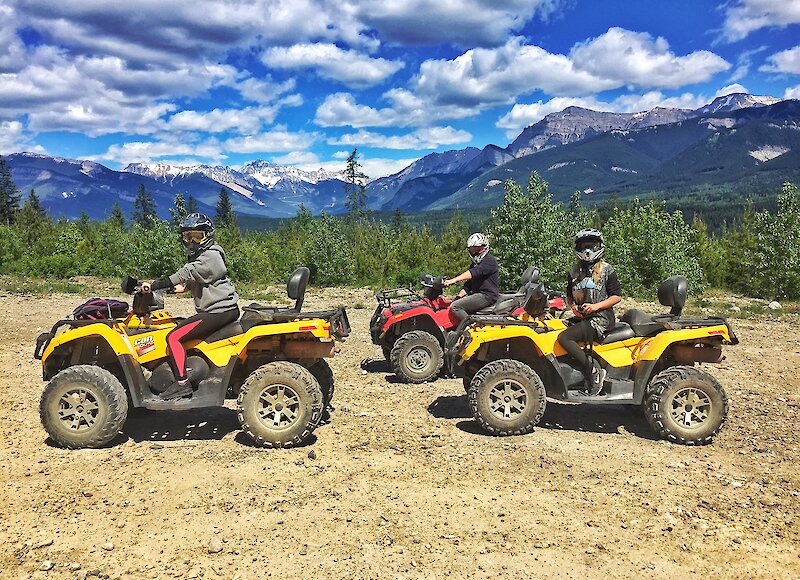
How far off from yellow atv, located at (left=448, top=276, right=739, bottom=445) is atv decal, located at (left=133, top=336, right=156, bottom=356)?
3.74 metres

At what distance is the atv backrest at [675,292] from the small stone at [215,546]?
5.49m

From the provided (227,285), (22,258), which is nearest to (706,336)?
(227,285)

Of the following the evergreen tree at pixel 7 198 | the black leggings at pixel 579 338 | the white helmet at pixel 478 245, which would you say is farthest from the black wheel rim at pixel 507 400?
the evergreen tree at pixel 7 198

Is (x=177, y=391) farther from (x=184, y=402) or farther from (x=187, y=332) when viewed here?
(x=187, y=332)

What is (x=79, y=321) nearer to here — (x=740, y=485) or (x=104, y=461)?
(x=104, y=461)

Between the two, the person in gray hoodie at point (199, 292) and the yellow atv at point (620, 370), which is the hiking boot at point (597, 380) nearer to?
the yellow atv at point (620, 370)

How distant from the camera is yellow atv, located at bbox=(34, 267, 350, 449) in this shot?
6.22m

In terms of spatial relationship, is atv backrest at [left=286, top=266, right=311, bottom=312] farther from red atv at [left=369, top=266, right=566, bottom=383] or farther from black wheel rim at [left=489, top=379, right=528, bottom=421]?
red atv at [left=369, top=266, right=566, bottom=383]

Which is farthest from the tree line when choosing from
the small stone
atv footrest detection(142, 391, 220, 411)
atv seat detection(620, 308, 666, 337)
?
the small stone

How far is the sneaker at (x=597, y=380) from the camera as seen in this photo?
6.84 meters

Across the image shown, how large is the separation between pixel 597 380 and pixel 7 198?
98274 millimetres

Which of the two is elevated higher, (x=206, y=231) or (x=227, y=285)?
(x=206, y=231)

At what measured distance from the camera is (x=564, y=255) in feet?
77.4

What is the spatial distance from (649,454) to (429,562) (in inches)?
133
